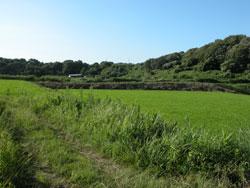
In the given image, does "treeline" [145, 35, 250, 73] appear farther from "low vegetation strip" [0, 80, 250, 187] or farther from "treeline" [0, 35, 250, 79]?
"low vegetation strip" [0, 80, 250, 187]

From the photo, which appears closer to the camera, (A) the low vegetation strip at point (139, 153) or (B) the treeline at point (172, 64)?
(A) the low vegetation strip at point (139, 153)

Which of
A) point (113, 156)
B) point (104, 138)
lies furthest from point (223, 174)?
point (104, 138)

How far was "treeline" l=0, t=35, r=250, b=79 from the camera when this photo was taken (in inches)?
2461

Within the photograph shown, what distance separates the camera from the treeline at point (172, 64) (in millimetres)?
62500

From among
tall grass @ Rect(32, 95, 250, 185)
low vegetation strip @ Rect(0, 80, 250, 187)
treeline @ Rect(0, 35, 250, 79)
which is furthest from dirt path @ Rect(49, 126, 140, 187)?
treeline @ Rect(0, 35, 250, 79)

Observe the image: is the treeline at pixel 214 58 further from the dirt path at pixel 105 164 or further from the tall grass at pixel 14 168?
the tall grass at pixel 14 168

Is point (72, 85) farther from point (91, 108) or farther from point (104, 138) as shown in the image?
point (104, 138)

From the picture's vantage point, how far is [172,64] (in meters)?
72.9

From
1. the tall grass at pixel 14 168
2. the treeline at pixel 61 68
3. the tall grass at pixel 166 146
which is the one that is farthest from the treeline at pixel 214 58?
the tall grass at pixel 14 168

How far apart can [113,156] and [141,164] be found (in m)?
0.82

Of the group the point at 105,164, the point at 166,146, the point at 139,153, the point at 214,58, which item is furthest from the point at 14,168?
the point at 214,58

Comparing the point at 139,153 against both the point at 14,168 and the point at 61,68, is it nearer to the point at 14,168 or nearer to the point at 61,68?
the point at 14,168

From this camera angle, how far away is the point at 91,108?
12859 millimetres

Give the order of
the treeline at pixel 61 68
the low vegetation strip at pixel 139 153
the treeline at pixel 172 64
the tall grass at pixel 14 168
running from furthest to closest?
the treeline at pixel 61 68 → the treeline at pixel 172 64 → the low vegetation strip at pixel 139 153 → the tall grass at pixel 14 168
